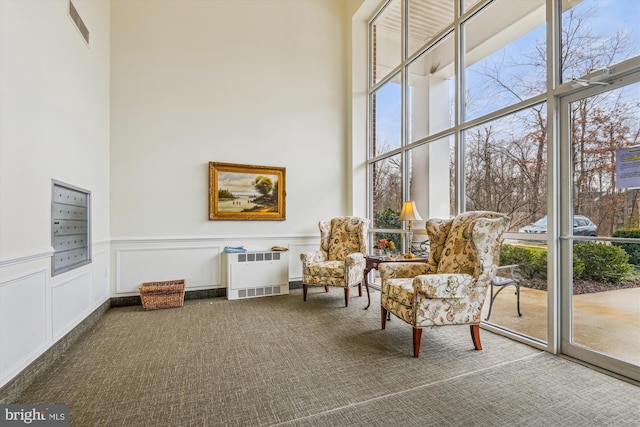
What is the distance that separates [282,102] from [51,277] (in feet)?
12.1

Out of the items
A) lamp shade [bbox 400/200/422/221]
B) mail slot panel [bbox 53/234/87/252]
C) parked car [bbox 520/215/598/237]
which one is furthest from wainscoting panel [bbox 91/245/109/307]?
parked car [bbox 520/215/598/237]

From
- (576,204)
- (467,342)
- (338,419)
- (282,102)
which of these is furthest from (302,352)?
(282,102)

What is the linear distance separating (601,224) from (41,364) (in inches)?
165

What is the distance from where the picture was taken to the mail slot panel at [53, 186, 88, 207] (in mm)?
2477

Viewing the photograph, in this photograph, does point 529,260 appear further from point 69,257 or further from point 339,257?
point 69,257

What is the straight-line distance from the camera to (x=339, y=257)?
4.39 metres

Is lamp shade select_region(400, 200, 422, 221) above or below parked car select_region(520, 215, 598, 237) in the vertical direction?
above

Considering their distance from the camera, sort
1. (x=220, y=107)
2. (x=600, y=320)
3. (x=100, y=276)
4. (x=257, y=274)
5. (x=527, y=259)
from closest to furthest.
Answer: (x=600, y=320)
(x=527, y=259)
(x=100, y=276)
(x=257, y=274)
(x=220, y=107)

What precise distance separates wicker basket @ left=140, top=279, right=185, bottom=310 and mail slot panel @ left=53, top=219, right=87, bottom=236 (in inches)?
40.9

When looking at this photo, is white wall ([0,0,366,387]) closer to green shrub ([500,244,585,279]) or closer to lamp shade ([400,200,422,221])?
lamp shade ([400,200,422,221])

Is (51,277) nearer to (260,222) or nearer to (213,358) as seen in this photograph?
(213,358)

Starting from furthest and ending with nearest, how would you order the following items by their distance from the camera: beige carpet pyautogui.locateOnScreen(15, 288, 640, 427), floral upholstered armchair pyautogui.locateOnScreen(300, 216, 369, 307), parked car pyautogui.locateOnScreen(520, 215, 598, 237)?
floral upholstered armchair pyautogui.locateOnScreen(300, 216, 369, 307) → parked car pyautogui.locateOnScreen(520, 215, 598, 237) → beige carpet pyautogui.locateOnScreen(15, 288, 640, 427)

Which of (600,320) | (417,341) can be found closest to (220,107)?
(417,341)

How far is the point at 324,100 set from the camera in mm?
5168
